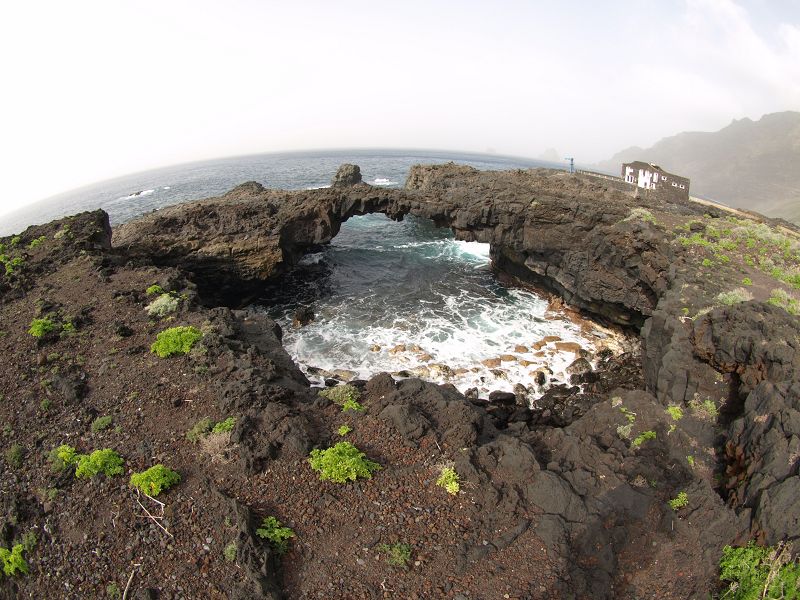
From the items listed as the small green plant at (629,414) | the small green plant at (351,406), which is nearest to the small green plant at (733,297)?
the small green plant at (629,414)

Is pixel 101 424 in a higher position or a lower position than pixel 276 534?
higher

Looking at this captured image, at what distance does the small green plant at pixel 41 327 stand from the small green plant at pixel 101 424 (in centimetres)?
631

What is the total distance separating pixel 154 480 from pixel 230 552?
2.85m

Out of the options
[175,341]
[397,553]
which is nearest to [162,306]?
[175,341]

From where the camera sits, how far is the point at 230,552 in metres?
8.70

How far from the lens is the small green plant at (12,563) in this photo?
28.4 ft

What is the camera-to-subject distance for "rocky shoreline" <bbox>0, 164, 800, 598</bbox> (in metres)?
8.65

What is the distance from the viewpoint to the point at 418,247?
45344mm

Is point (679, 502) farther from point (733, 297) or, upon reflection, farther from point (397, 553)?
point (733, 297)

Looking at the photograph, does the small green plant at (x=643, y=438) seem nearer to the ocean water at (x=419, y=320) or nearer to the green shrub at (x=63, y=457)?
the ocean water at (x=419, y=320)

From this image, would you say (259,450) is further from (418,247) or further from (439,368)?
(418,247)

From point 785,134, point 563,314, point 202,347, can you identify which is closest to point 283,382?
point 202,347

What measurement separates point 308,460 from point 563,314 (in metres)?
23.8

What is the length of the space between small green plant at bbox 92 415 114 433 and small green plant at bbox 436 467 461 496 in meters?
9.72
